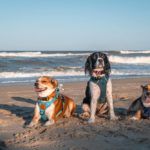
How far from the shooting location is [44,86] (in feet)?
21.1

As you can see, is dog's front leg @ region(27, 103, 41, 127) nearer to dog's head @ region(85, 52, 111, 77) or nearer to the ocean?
dog's head @ region(85, 52, 111, 77)

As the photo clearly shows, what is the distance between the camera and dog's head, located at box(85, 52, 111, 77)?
6383mm

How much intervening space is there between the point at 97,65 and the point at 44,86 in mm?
1011

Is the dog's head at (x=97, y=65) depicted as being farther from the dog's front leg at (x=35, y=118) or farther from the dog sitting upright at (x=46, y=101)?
the dog's front leg at (x=35, y=118)

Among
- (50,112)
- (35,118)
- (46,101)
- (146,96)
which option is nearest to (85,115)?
(50,112)

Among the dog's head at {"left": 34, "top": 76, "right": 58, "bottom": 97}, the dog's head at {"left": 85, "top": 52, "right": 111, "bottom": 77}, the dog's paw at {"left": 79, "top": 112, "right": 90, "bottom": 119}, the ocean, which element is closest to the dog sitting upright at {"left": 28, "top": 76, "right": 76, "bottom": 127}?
the dog's head at {"left": 34, "top": 76, "right": 58, "bottom": 97}

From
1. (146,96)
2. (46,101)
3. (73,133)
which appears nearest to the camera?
(73,133)

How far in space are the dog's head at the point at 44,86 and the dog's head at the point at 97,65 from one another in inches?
28.0

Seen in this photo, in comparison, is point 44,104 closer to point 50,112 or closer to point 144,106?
point 50,112

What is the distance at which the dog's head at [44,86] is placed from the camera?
642cm

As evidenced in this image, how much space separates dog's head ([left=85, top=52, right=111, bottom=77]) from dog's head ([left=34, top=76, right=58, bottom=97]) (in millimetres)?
711

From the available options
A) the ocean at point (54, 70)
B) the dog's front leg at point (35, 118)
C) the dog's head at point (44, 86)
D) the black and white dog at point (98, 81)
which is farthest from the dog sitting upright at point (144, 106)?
the ocean at point (54, 70)

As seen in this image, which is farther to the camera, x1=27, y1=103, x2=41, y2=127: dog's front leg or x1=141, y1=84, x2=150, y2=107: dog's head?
x1=141, y1=84, x2=150, y2=107: dog's head

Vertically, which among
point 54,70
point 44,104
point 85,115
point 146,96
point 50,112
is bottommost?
point 54,70
